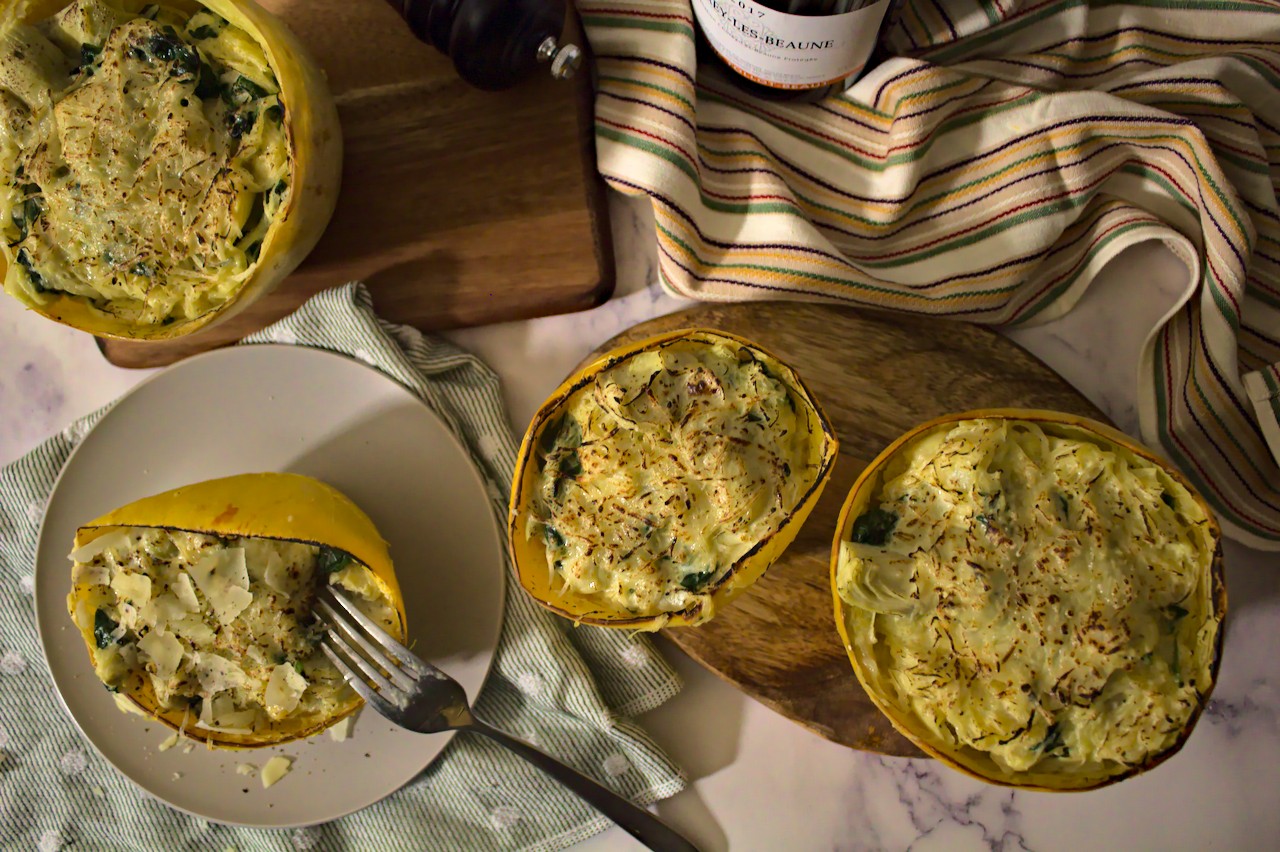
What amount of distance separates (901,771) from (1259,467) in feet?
2.57

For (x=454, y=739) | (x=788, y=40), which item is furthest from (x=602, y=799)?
(x=788, y=40)

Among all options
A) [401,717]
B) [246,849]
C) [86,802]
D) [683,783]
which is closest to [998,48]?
[683,783]

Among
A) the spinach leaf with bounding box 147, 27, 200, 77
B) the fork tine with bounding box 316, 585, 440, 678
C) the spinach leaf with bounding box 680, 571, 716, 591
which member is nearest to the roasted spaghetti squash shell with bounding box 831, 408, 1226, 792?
the spinach leaf with bounding box 680, 571, 716, 591

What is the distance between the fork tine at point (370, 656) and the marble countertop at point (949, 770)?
18.3 inches

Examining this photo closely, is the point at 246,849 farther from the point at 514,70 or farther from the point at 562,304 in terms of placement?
the point at 514,70

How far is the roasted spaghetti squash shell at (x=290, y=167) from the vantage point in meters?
1.24

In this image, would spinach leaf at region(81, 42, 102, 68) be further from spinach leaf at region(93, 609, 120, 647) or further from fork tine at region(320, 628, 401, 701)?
fork tine at region(320, 628, 401, 701)

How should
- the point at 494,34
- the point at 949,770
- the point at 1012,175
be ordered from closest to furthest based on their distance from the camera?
the point at 494,34
the point at 1012,175
the point at 949,770

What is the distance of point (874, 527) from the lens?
1.25 meters

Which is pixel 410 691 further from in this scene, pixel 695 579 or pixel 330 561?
pixel 695 579

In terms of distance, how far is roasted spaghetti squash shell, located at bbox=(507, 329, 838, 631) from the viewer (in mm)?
1209

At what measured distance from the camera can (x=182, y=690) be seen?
135cm

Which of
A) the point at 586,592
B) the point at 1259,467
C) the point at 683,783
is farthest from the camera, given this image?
the point at 683,783

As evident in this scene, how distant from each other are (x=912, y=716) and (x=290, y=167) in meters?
1.19
